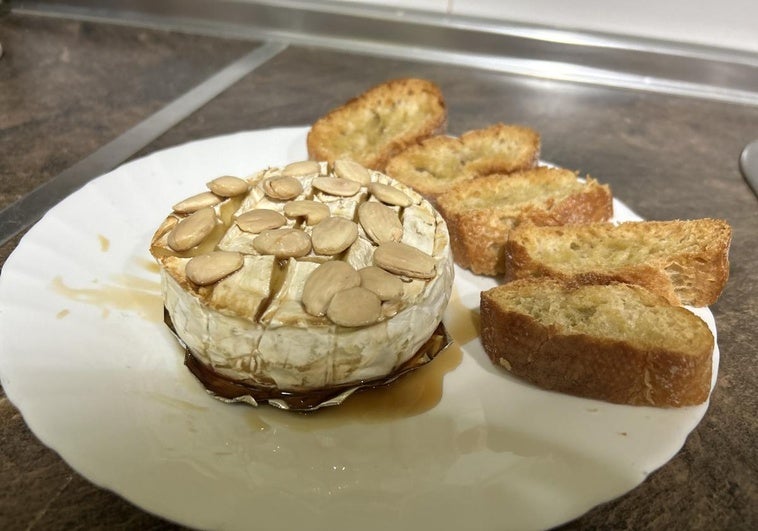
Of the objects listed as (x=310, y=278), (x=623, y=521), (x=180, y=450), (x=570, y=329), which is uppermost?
(x=310, y=278)

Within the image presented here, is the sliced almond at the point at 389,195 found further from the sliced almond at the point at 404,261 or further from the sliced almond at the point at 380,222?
the sliced almond at the point at 404,261

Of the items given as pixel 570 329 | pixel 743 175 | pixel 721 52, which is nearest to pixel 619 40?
pixel 721 52

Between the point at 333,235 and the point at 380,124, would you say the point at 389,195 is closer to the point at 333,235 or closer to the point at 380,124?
the point at 333,235

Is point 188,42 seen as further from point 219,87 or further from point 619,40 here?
point 619,40

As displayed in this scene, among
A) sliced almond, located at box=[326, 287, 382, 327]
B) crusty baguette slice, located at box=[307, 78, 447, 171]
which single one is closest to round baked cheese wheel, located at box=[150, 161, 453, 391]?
sliced almond, located at box=[326, 287, 382, 327]

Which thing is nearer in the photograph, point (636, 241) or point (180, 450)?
point (180, 450)

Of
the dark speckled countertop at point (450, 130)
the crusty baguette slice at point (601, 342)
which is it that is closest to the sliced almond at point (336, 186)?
the crusty baguette slice at point (601, 342)

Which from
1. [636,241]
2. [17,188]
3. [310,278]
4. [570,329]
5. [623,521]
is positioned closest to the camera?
[623,521]
